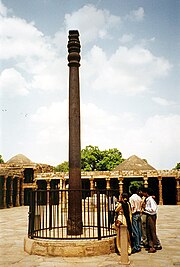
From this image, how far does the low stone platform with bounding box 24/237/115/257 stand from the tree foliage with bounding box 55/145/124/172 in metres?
41.2

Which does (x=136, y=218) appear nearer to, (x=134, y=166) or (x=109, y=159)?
(x=134, y=166)

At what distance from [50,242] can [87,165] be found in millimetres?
41740

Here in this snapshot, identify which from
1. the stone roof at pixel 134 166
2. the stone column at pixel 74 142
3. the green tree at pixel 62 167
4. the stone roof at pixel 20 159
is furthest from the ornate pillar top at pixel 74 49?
the green tree at pixel 62 167

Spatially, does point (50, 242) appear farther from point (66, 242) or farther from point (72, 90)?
point (72, 90)

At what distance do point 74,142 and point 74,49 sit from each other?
2465 millimetres

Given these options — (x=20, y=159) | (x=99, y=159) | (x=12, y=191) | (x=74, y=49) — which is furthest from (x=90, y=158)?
(x=74, y=49)

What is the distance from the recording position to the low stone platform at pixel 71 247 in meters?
5.93

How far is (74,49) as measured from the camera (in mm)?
7648

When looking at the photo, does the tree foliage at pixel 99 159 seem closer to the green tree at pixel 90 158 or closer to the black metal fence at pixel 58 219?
the green tree at pixel 90 158

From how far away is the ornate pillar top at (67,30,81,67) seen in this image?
300 inches

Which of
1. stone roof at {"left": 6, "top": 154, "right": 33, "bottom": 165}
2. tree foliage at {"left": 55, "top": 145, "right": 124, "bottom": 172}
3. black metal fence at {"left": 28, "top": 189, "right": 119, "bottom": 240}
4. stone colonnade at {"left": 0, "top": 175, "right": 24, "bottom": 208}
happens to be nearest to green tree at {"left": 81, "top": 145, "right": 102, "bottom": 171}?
tree foliage at {"left": 55, "top": 145, "right": 124, "bottom": 172}

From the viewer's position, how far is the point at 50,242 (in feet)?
20.1

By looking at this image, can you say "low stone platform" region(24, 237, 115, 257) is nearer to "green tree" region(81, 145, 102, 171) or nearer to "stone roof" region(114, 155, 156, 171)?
"stone roof" region(114, 155, 156, 171)

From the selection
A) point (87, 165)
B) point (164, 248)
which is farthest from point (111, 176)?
point (164, 248)
